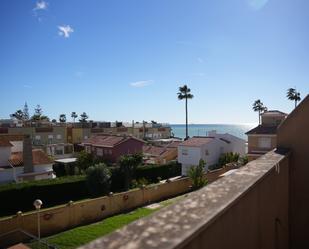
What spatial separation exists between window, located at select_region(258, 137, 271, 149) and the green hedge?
18.0 meters

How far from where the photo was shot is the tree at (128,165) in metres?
33.8

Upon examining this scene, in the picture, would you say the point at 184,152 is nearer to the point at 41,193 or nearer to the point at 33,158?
the point at 33,158

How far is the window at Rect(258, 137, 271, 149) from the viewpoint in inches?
1651

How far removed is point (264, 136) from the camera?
4216 cm

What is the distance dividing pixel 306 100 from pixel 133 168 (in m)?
29.6

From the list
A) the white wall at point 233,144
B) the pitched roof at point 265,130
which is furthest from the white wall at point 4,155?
the pitched roof at point 265,130

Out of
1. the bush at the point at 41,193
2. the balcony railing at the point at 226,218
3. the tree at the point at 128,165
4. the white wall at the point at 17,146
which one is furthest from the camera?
the white wall at the point at 17,146

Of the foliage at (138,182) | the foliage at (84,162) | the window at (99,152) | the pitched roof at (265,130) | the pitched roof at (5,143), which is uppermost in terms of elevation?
the pitched roof at (265,130)

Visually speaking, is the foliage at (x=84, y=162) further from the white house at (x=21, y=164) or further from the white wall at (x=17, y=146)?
the white wall at (x=17, y=146)

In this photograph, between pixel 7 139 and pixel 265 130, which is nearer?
pixel 7 139

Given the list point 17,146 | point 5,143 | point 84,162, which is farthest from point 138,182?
point 17,146

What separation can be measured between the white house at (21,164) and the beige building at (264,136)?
25915 mm

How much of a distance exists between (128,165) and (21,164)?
40.2ft

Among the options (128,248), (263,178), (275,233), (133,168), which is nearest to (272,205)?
(275,233)
